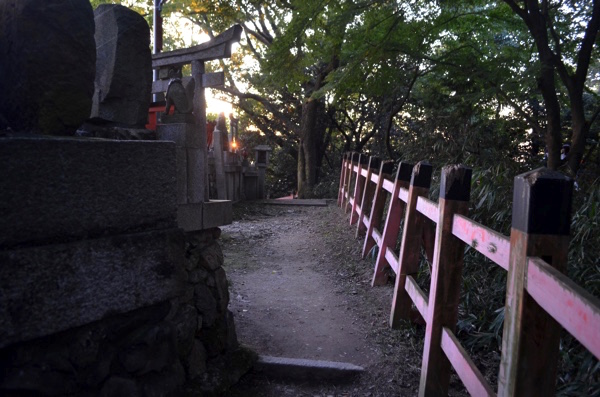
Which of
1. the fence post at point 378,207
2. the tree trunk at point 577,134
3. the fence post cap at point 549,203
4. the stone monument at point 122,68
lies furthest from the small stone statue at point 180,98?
the tree trunk at point 577,134

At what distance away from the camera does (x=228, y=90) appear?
695 inches

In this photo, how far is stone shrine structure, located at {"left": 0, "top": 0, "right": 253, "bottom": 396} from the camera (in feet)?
6.07

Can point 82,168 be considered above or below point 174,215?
above

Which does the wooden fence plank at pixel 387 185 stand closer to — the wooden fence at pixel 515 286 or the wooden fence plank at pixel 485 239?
the wooden fence at pixel 515 286

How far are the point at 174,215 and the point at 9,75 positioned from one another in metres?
1.02

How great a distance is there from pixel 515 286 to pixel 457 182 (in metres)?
1.10

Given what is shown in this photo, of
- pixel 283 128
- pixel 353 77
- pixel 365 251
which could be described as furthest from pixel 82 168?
pixel 283 128

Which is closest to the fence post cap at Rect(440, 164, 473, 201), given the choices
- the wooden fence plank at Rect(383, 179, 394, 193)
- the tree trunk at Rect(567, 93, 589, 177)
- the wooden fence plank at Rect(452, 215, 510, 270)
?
the wooden fence plank at Rect(452, 215, 510, 270)

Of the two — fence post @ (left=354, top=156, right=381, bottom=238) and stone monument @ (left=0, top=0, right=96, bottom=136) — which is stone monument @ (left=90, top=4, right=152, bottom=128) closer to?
stone monument @ (left=0, top=0, right=96, bottom=136)

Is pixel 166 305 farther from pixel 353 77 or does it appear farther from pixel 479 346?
pixel 353 77

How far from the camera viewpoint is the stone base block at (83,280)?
181 cm

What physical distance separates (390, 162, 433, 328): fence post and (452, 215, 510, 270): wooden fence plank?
1202 millimetres

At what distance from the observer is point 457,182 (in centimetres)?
286

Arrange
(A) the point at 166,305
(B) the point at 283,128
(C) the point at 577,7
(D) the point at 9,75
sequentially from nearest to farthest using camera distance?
(D) the point at 9,75, (A) the point at 166,305, (C) the point at 577,7, (B) the point at 283,128
